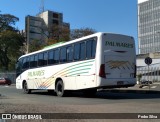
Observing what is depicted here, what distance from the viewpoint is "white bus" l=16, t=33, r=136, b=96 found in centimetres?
2005

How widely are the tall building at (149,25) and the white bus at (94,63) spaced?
10070 centimetres

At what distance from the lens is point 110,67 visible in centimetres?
2031

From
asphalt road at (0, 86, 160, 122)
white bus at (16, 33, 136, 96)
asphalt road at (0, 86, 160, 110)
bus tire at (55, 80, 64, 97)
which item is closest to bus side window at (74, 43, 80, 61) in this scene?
white bus at (16, 33, 136, 96)

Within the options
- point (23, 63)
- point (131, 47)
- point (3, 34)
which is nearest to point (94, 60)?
point (131, 47)

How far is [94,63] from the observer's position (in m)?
20.1

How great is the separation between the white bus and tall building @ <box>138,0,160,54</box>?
10070cm

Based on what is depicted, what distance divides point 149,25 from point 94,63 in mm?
108360

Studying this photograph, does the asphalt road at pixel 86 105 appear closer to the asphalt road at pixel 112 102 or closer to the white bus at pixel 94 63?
the asphalt road at pixel 112 102

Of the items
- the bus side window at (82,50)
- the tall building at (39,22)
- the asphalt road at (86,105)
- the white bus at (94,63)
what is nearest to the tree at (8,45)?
the tall building at (39,22)

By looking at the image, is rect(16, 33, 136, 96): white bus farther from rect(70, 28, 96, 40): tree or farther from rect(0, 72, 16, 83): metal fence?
rect(70, 28, 96, 40): tree

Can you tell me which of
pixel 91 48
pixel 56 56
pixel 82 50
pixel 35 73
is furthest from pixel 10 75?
pixel 91 48

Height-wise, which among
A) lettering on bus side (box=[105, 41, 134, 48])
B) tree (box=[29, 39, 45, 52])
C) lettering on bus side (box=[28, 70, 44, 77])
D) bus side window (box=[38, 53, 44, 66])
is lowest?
lettering on bus side (box=[28, 70, 44, 77])

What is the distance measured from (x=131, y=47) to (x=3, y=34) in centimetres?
7719

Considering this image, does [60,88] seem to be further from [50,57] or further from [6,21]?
[6,21]
